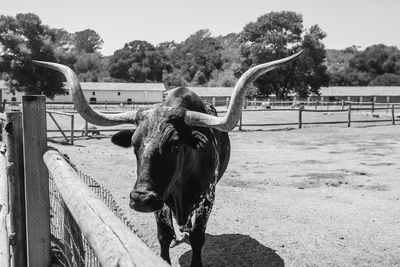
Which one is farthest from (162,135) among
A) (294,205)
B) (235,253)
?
(294,205)

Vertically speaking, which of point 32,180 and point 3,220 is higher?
point 32,180

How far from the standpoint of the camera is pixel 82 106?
13.0 ft

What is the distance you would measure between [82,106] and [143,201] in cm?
128

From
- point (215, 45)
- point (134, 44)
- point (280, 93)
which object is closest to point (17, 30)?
point (280, 93)

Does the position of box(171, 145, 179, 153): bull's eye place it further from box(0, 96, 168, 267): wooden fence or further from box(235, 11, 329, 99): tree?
box(235, 11, 329, 99): tree

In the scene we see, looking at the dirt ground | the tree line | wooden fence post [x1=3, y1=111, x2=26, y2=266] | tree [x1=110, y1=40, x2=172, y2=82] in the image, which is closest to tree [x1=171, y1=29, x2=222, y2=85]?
the tree line

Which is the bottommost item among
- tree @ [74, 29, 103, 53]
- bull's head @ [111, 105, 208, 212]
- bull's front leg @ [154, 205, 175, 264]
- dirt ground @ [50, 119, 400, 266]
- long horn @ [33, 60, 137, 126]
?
dirt ground @ [50, 119, 400, 266]

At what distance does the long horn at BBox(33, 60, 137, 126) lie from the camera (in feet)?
12.6

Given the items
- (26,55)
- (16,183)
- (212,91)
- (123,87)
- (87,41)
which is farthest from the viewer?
(87,41)

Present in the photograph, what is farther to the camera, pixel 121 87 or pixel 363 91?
pixel 121 87

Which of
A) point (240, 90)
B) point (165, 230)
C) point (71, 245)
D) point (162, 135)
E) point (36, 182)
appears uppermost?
point (240, 90)

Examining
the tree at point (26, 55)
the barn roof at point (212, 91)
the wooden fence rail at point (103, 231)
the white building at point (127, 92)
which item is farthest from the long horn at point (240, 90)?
the white building at point (127, 92)

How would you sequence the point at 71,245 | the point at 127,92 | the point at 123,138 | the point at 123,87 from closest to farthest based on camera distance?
the point at 71,245
the point at 123,138
the point at 127,92
the point at 123,87

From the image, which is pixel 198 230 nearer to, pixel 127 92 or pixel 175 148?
pixel 175 148
